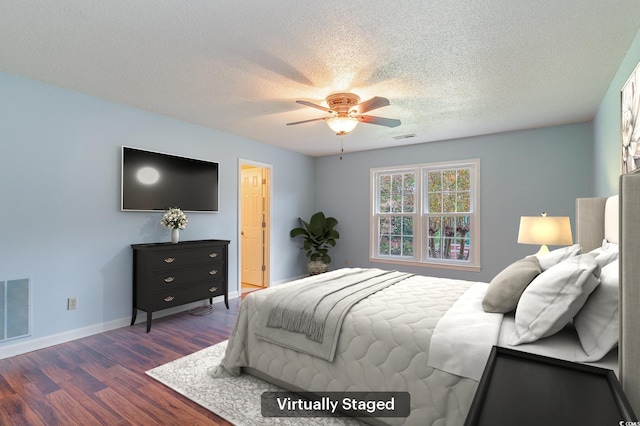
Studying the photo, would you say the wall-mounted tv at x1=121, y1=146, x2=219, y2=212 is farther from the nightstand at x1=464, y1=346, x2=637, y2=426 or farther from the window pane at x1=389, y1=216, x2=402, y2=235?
the nightstand at x1=464, y1=346, x2=637, y2=426

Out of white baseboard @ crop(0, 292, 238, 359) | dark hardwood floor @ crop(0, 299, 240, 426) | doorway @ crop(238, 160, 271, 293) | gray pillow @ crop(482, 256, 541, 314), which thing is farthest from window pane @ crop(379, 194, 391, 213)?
gray pillow @ crop(482, 256, 541, 314)

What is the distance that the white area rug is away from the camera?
1.97 m

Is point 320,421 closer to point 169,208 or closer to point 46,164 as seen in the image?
point 169,208

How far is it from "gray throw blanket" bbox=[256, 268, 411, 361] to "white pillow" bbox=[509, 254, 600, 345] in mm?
967

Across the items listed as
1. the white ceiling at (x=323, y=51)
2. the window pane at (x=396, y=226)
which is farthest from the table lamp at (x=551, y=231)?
the window pane at (x=396, y=226)

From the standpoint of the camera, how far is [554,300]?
1.50 metres

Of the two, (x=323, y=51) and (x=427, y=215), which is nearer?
(x=323, y=51)

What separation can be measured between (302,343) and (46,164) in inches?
115

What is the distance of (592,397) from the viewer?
1019mm

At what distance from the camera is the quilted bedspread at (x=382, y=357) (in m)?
1.62

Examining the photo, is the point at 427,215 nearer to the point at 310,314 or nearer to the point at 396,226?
the point at 396,226

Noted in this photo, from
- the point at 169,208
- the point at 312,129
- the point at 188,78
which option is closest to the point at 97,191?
the point at 169,208

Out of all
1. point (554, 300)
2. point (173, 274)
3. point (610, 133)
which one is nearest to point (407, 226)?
point (610, 133)

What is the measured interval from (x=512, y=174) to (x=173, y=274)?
463 centimetres
